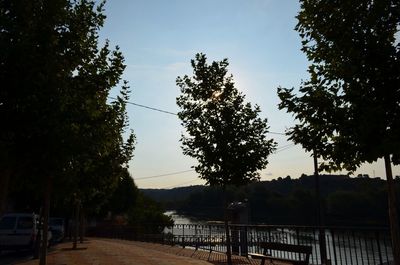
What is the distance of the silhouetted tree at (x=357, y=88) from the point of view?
6.41m

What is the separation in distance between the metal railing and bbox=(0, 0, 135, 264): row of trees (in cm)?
607

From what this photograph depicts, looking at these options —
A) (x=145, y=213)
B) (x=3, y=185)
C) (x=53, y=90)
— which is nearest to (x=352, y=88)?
(x=53, y=90)

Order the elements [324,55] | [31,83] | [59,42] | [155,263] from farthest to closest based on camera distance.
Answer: [155,263], [59,42], [31,83], [324,55]

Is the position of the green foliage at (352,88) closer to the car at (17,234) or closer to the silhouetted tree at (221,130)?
the silhouetted tree at (221,130)

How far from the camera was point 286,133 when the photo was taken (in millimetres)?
7543

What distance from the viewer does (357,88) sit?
22.3 ft

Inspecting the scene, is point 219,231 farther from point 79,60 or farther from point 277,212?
point 277,212

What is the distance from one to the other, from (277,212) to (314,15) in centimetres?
5380

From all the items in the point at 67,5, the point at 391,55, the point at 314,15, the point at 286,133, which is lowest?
the point at 286,133

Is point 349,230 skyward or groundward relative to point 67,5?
groundward

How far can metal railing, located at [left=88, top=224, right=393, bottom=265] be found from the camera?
9758 mm

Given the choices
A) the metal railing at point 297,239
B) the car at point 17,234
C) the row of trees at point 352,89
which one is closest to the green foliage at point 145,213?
the metal railing at point 297,239

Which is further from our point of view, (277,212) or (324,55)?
(277,212)

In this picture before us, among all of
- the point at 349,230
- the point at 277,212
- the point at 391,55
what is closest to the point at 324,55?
the point at 391,55
